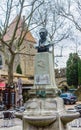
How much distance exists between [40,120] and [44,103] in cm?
87

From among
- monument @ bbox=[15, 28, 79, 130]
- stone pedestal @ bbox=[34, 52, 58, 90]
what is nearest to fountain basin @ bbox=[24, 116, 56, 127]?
monument @ bbox=[15, 28, 79, 130]

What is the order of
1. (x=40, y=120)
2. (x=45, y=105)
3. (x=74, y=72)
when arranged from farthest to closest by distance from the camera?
(x=74, y=72) < (x=45, y=105) < (x=40, y=120)

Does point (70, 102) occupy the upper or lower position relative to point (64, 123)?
lower

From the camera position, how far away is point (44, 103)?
35.8 ft

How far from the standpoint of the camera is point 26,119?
34.5 feet

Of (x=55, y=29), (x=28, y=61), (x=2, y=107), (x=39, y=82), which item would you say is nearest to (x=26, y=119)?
(x=39, y=82)

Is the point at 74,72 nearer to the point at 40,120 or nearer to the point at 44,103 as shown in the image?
the point at 44,103

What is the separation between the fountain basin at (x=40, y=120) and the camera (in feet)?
33.4

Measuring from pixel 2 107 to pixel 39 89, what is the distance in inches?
607

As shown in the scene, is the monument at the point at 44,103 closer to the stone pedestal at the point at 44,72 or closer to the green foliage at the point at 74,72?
the stone pedestal at the point at 44,72

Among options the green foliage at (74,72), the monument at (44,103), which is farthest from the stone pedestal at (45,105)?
the green foliage at (74,72)

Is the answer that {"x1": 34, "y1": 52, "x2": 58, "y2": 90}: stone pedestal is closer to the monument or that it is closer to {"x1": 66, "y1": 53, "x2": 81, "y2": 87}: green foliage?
the monument

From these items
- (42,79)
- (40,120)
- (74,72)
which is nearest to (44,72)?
(42,79)

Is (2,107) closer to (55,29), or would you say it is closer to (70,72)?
(55,29)
